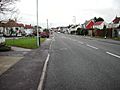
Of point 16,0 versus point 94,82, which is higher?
point 16,0

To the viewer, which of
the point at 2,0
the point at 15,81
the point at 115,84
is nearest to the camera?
the point at 115,84

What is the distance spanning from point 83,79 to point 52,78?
1.13m

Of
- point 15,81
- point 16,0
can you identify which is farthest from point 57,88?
point 16,0

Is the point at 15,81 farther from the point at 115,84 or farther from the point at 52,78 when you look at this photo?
the point at 115,84

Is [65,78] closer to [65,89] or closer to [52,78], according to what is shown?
[52,78]

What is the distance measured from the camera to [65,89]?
586 cm

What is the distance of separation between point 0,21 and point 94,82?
1549 cm

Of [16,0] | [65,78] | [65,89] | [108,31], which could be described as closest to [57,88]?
[65,89]

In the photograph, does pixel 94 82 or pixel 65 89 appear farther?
pixel 94 82

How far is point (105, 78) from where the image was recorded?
7055mm

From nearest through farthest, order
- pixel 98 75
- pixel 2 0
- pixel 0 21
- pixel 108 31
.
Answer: pixel 98 75 < pixel 2 0 < pixel 0 21 < pixel 108 31

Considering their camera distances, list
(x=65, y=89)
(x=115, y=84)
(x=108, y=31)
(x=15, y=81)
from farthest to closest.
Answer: (x=108, y=31) → (x=15, y=81) → (x=115, y=84) → (x=65, y=89)

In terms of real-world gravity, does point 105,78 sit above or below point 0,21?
below

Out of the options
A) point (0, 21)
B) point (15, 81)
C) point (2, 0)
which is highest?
point (2, 0)
